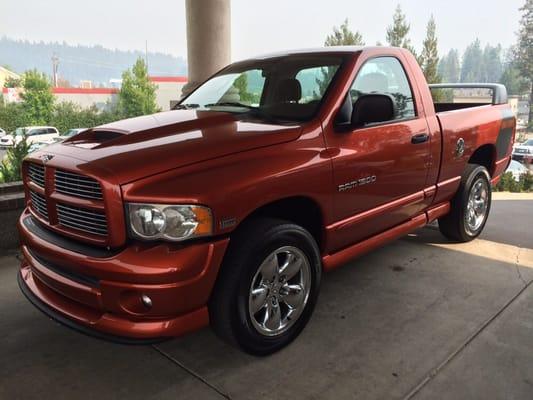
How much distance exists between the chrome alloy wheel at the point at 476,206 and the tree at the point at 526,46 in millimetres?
65477

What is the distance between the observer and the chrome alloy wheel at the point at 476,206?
15.2ft

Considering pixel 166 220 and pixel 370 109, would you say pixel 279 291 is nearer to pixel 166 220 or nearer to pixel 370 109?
pixel 166 220

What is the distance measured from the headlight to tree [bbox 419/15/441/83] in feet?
113

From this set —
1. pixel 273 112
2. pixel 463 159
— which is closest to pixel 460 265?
pixel 463 159

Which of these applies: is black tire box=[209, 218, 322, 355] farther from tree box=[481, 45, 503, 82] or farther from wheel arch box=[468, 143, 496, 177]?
tree box=[481, 45, 503, 82]

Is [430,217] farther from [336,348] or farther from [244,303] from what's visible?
[244,303]

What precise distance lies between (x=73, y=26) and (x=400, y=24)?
168 meters

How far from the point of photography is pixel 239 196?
241cm

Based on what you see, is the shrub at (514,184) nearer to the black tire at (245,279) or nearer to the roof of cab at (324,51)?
the roof of cab at (324,51)

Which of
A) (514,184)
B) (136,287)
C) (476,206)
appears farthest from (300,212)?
(514,184)

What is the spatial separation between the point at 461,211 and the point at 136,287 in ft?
11.1

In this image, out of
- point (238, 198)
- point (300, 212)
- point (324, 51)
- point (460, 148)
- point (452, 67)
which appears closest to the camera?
point (238, 198)

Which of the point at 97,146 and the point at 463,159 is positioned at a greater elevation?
the point at 97,146

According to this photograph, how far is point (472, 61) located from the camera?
15388cm
